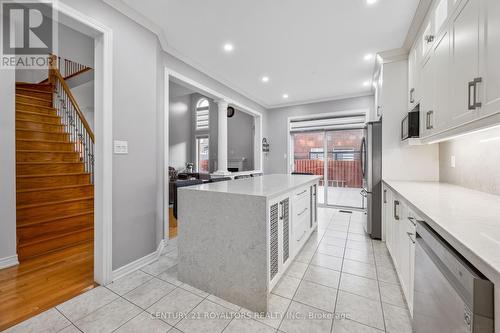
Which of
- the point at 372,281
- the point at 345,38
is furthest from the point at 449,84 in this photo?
the point at 372,281

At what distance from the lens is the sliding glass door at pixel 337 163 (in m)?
5.25

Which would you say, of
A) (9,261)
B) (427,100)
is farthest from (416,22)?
(9,261)

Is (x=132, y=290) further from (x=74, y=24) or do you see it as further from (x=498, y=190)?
(x=498, y=190)

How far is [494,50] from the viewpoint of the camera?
110cm

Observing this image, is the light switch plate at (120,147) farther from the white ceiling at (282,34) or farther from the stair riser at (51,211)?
the stair riser at (51,211)

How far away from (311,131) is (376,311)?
4.57 meters

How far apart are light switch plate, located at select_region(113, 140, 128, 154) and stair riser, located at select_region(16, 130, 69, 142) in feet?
8.71

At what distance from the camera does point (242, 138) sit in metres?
6.80

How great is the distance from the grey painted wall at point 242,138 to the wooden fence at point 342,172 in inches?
75.7

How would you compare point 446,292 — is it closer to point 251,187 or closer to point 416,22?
point 251,187

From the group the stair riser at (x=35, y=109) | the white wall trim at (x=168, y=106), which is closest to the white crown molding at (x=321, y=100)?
the white wall trim at (x=168, y=106)

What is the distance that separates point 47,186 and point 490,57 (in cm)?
489

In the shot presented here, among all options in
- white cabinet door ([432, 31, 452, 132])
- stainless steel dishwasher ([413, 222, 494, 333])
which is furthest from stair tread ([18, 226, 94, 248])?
white cabinet door ([432, 31, 452, 132])

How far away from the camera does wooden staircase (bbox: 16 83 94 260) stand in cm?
270
